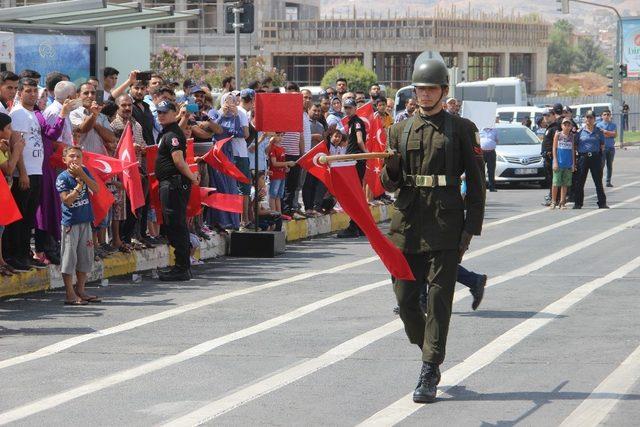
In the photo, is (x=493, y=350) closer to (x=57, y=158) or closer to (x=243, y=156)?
(x=57, y=158)

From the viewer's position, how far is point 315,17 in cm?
12875

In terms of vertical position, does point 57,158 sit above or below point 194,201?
above

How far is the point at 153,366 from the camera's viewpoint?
9602mm

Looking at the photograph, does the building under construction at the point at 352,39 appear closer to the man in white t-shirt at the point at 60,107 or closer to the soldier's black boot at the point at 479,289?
the man in white t-shirt at the point at 60,107

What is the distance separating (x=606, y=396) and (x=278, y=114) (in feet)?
31.6

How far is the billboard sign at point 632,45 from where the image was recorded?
93.3 meters

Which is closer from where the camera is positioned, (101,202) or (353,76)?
(101,202)

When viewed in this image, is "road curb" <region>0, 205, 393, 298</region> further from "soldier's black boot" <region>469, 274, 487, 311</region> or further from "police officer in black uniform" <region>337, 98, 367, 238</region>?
"soldier's black boot" <region>469, 274, 487, 311</region>

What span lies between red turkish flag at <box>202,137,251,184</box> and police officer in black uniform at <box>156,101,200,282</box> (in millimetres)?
2285

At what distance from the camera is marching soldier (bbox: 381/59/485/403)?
8508mm

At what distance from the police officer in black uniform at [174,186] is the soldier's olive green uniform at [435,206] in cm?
643

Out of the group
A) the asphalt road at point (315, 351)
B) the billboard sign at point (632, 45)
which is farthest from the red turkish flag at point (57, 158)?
the billboard sign at point (632, 45)

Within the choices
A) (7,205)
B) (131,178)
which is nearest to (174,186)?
(131,178)

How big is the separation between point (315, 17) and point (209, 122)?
113 metres
